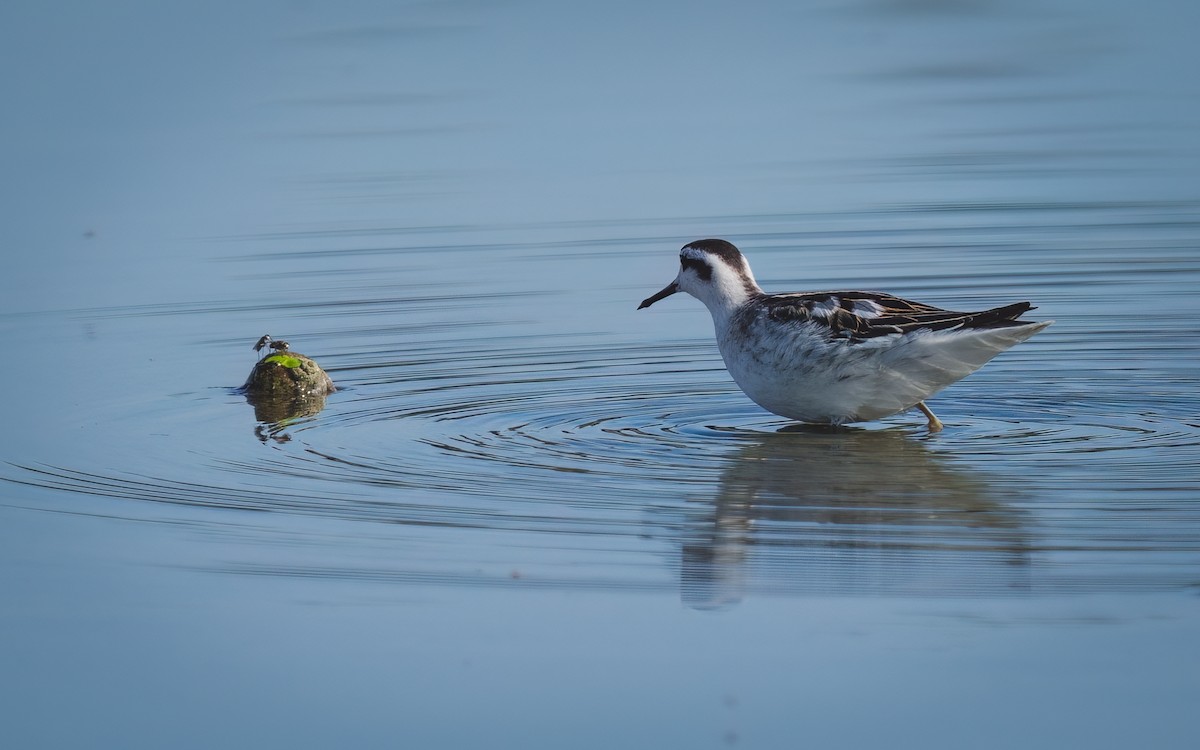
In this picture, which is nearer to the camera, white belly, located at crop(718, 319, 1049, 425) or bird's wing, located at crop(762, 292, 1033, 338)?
bird's wing, located at crop(762, 292, 1033, 338)

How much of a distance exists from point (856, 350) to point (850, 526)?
245cm

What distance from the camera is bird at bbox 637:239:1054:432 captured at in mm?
10844

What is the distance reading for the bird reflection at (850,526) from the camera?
25.8 ft

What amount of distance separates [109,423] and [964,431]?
527cm

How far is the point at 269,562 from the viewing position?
8.43 meters

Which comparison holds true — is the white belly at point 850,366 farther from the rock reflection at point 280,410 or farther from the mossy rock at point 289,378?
the mossy rock at point 289,378

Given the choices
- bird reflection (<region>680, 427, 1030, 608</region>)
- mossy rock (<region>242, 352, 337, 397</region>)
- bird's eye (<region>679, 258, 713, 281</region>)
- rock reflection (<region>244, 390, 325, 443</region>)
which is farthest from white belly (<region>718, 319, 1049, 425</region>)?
mossy rock (<region>242, 352, 337, 397</region>)

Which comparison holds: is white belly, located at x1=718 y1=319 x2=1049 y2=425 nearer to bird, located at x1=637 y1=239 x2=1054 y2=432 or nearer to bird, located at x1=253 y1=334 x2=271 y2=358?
bird, located at x1=637 y1=239 x2=1054 y2=432

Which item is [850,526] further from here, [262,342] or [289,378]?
[262,342]

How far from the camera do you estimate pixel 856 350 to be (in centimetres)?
1103

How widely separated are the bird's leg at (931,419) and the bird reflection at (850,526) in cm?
38

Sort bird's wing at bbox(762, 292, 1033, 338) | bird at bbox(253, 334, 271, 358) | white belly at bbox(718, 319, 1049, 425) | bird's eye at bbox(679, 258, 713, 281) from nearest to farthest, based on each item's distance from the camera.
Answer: bird's wing at bbox(762, 292, 1033, 338) < white belly at bbox(718, 319, 1049, 425) < bird's eye at bbox(679, 258, 713, 281) < bird at bbox(253, 334, 271, 358)

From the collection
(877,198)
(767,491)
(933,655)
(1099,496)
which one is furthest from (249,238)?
(933,655)

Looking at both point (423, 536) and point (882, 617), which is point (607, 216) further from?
point (882, 617)
